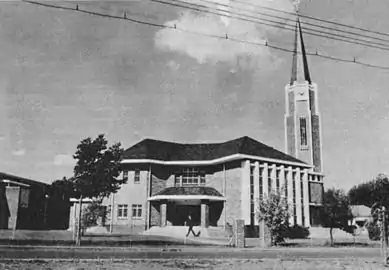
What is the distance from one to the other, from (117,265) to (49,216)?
114 ft

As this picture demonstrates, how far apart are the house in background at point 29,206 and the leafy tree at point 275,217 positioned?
21.2 metres

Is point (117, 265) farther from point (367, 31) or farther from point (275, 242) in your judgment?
point (275, 242)

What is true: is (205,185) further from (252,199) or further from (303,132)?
(303,132)

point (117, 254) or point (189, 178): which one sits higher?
point (189, 178)

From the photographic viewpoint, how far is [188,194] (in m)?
41.0

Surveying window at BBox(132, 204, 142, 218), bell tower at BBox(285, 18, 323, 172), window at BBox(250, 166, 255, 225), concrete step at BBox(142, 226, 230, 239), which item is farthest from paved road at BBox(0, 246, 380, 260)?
bell tower at BBox(285, 18, 323, 172)

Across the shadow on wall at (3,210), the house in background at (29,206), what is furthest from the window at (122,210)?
the shadow on wall at (3,210)

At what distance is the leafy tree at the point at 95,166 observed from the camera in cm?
2539

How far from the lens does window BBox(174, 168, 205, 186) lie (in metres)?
44.4

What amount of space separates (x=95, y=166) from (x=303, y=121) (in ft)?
153

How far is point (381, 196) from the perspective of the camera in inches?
1988

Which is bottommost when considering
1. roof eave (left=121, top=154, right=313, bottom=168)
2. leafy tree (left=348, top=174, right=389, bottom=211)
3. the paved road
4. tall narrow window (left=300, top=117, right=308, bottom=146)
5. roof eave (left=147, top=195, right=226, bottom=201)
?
the paved road

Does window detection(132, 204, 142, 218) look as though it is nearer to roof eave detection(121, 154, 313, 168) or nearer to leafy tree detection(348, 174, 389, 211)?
roof eave detection(121, 154, 313, 168)

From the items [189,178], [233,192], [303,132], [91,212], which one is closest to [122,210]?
[189,178]
